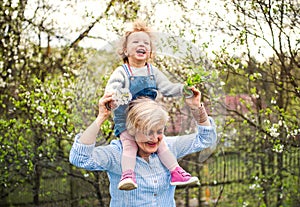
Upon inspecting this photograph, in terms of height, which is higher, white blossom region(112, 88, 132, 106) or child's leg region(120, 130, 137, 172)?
white blossom region(112, 88, 132, 106)

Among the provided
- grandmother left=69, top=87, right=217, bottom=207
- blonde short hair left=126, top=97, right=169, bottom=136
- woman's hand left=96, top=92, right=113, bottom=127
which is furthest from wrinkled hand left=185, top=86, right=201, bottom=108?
woman's hand left=96, top=92, right=113, bottom=127

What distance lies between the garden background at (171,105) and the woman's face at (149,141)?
1164mm

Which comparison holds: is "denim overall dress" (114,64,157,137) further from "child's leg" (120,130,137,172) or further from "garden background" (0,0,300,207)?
"garden background" (0,0,300,207)

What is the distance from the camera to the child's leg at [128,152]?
252 centimetres

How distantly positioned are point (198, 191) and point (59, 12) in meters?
2.76

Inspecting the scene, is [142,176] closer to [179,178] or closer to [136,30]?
[179,178]

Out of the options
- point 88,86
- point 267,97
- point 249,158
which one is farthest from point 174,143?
point 249,158

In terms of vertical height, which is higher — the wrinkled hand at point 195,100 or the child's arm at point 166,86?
the child's arm at point 166,86

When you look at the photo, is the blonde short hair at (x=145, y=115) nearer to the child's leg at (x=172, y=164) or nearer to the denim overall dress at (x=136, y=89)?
the denim overall dress at (x=136, y=89)

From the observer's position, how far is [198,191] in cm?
723

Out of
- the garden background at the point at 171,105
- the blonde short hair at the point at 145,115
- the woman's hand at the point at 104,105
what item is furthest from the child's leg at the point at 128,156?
the garden background at the point at 171,105

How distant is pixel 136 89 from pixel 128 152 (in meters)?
0.29

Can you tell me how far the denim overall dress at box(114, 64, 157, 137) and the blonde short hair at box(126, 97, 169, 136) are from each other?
0.10 feet

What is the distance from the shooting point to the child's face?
2.45 metres
